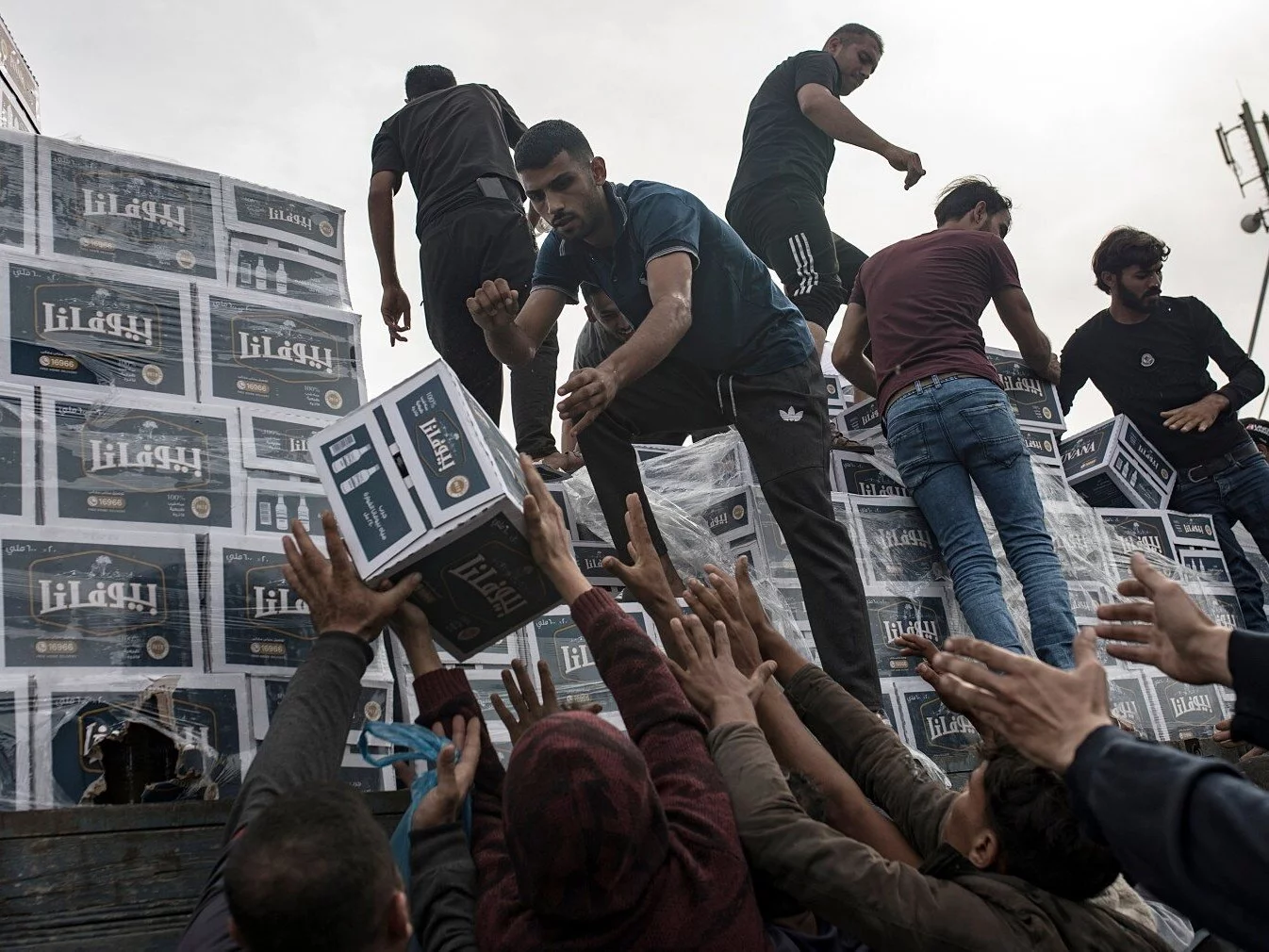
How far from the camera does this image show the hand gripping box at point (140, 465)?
2822 mm

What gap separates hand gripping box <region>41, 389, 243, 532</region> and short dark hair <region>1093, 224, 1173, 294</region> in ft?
13.5

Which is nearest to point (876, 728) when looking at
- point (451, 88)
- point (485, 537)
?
point (485, 537)

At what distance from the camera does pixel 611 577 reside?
411 cm

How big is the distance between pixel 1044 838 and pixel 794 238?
140 inches

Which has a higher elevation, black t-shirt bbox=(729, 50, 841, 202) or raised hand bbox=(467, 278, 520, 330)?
black t-shirt bbox=(729, 50, 841, 202)

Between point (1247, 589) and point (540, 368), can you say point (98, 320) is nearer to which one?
point (540, 368)

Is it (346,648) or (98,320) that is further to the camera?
(98,320)

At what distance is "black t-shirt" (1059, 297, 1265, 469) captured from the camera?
5562 mm

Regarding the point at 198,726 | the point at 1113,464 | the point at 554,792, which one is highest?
the point at 1113,464

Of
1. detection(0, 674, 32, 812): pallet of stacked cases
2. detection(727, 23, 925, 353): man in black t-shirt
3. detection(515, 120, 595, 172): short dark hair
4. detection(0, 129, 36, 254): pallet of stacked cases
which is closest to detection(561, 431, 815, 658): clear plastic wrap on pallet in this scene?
detection(727, 23, 925, 353): man in black t-shirt

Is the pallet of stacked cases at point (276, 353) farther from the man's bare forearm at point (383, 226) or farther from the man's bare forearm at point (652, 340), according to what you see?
the man's bare forearm at point (383, 226)

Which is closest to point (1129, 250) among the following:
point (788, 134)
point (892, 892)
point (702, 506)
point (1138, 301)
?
point (1138, 301)

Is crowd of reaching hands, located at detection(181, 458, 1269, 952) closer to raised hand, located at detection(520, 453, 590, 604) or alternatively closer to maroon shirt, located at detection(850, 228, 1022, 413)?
raised hand, located at detection(520, 453, 590, 604)

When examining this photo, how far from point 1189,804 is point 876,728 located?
4.22 ft
